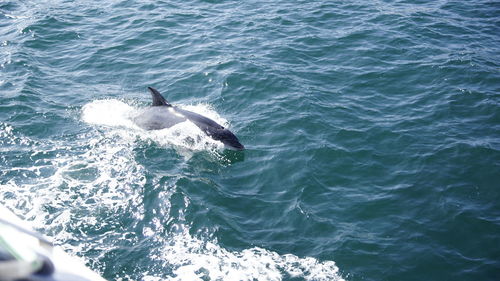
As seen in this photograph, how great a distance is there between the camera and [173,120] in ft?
55.4

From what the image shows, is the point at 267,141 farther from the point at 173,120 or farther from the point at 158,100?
the point at 158,100

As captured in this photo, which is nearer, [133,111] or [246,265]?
[246,265]

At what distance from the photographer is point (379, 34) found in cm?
2305

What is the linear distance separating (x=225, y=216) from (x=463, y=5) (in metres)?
19.7

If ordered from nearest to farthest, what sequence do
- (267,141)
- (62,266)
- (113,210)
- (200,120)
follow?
(62,266) < (113,210) < (200,120) < (267,141)

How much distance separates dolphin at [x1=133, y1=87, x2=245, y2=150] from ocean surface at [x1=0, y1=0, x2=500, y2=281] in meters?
0.32

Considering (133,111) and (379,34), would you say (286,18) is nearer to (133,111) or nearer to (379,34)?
(379,34)

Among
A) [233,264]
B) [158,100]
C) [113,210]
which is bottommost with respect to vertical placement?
[233,264]

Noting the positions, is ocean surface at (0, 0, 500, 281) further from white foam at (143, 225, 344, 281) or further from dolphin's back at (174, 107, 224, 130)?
dolphin's back at (174, 107, 224, 130)

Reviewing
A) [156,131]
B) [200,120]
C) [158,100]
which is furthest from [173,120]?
[158,100]

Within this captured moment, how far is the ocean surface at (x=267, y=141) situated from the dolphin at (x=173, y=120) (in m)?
0.32

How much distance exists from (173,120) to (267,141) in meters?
3.58

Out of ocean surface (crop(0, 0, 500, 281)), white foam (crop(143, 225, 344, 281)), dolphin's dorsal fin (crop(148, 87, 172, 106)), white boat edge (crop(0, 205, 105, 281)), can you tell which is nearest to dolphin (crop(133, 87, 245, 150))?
dolphin's dorsal fin (crop(148, 87, 172, 106))

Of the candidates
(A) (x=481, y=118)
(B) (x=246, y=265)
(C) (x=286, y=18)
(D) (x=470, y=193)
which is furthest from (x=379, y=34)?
(B) (x=246, y=265)
